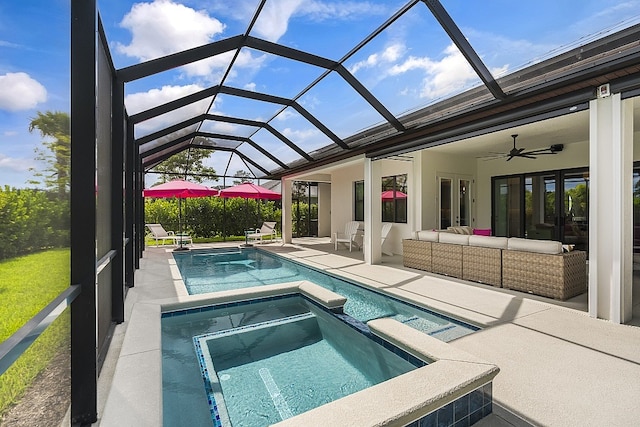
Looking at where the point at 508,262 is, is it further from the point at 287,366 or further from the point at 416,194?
the point at 287,366

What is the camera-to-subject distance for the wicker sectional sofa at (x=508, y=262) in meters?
5.10

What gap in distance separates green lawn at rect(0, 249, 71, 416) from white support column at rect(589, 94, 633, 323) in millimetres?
5512

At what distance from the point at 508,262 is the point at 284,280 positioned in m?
4.43

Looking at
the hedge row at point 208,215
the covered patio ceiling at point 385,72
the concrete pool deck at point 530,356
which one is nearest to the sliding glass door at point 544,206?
the covered patio ceiling at point 385,72

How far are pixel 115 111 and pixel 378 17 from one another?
3.67 metres

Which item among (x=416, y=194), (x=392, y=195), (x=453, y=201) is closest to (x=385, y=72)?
(x=416, y=194)

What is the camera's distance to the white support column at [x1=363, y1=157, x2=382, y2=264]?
8.45m

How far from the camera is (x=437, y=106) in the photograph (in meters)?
5.89

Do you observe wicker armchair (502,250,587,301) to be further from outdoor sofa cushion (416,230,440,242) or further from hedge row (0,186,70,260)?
hedge row (0,186,70,260)

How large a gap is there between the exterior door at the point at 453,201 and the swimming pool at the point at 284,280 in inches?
182

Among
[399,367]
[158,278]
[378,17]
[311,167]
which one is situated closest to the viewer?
[399,367]

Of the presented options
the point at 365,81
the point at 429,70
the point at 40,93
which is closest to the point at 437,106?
the point at 429,70

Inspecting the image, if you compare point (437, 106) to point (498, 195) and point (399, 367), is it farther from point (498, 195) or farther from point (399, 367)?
point (498, 195)

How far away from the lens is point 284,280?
23.8 feet
